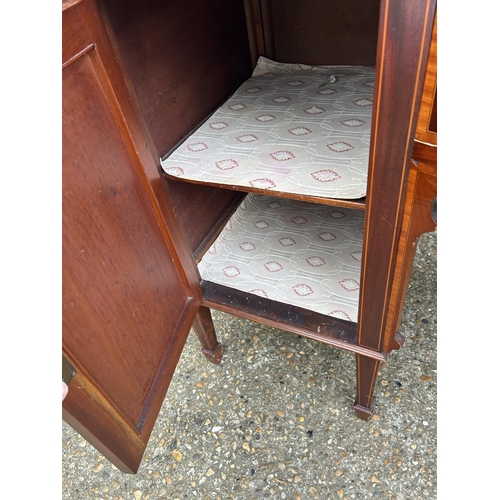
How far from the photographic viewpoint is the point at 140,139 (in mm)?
651

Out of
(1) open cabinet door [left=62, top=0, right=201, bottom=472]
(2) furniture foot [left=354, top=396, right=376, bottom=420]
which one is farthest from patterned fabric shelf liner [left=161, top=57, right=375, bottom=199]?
(2) furniture foot [left=354, top=396, right=376, bottom=420]

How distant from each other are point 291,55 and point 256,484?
1.12m

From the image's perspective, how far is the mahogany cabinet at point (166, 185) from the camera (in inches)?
18.8

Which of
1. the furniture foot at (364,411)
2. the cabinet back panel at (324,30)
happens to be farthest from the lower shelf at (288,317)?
the cabinet back panel at (324,30)

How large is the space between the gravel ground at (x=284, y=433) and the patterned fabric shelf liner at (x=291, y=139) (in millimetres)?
738

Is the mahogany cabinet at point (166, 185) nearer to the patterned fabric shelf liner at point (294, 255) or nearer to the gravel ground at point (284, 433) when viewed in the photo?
the patterned fabric shelf liner at point (294, 255)

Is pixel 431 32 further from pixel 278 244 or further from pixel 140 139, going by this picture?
pixel 278 244

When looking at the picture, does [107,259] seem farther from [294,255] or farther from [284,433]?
[284,433]

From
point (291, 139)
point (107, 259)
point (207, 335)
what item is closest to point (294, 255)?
point (291, 139)

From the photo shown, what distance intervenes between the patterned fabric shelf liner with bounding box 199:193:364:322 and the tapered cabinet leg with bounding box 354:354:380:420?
0.51 feet

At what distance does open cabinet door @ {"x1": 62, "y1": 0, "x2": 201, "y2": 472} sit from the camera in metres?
0.49

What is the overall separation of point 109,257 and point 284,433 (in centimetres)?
79

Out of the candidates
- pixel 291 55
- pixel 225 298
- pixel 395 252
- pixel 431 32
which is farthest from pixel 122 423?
pixel 291 55

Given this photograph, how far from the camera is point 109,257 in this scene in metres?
0.57
